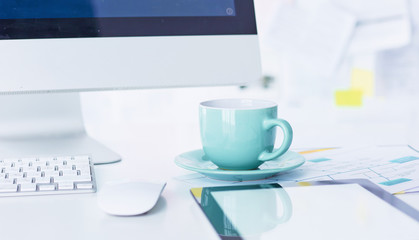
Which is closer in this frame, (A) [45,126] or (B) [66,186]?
(B) [66,186]

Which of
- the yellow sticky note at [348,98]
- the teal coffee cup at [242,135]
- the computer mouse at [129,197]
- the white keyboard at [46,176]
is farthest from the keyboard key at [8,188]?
the yellow sticky note at [348,98]

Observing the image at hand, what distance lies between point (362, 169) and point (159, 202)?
254 millimetres

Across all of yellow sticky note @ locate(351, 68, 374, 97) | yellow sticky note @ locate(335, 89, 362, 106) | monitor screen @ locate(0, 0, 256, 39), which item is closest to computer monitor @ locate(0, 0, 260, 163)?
monitor screen @ locate(0, 0, 256, 39)

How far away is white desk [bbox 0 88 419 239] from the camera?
0.40 metres

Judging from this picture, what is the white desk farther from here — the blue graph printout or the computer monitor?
the blue graph printout

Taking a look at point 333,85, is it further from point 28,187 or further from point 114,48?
point 28,187

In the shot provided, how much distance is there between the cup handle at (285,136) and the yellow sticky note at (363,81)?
0.98 m

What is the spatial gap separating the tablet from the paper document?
1.1 inches

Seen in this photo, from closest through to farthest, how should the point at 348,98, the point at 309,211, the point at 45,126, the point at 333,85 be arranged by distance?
the point at 309,211 < the point at 45,126 < the point at 348,98 < the point at 333,85

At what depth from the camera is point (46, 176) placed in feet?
1.73

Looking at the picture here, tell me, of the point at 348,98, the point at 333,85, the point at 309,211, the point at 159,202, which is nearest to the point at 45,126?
the point at 159,202

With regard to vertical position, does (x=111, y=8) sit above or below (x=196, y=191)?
above

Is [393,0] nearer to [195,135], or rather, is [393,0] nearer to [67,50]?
[195,135]

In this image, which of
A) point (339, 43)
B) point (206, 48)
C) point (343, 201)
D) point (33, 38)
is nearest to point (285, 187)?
point (343, 201)
